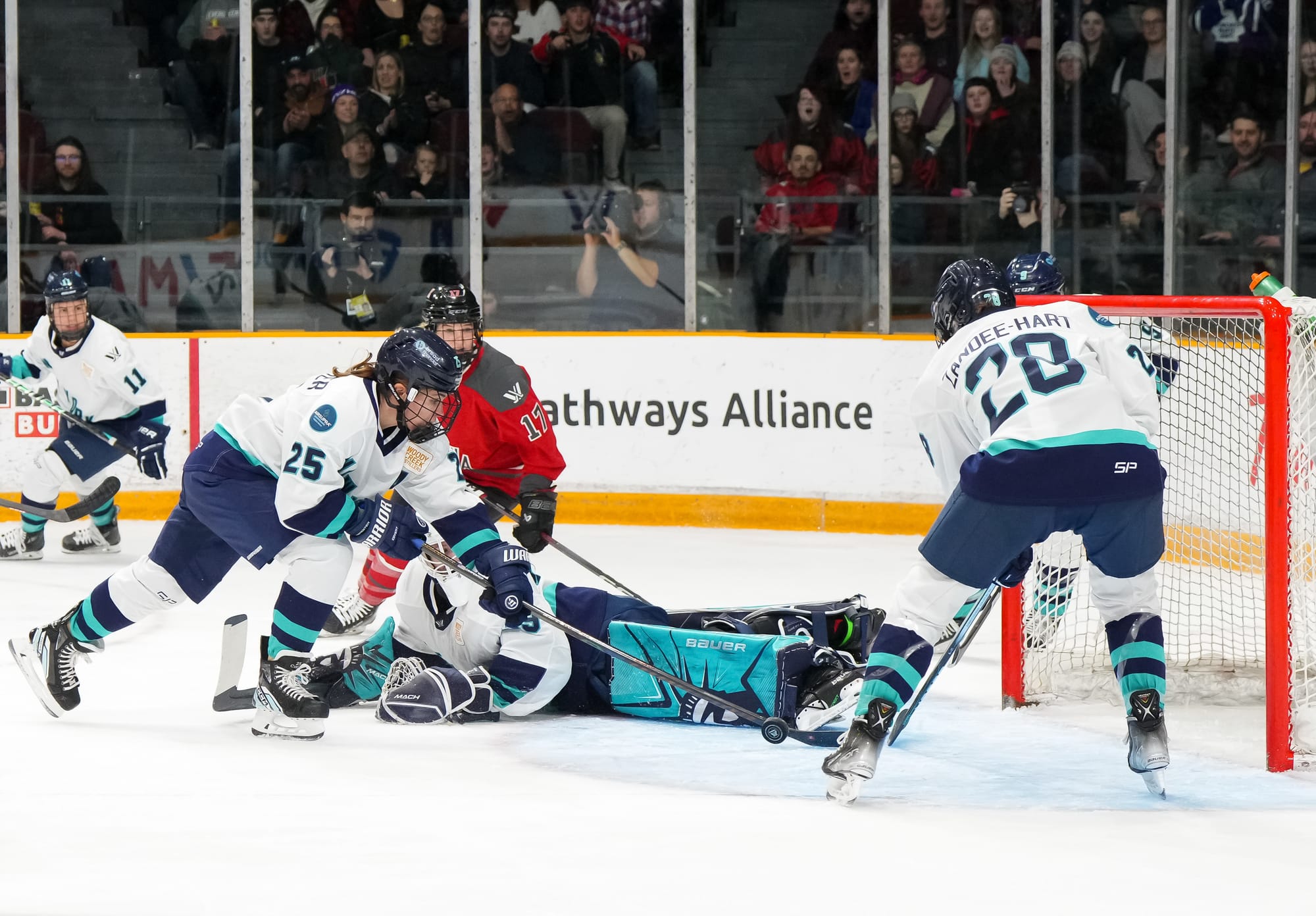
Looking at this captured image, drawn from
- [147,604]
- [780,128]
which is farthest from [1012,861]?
[780,128]

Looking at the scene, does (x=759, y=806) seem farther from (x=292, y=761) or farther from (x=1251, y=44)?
(x=1251, y=44)

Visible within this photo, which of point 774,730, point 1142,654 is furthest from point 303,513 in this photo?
point 1142,654

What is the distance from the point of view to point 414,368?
3.73 m

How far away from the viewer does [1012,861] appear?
3051 mm

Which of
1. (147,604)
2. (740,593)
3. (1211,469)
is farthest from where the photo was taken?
(740,593)

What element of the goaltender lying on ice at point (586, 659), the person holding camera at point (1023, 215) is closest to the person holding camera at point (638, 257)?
the person holding camera at point (1023, 215)

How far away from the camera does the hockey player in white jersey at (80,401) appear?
675 cm

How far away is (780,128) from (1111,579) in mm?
5380

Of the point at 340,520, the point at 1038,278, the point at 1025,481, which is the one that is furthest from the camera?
the point at 1038,278

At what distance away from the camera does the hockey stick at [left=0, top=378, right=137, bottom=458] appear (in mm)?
6801

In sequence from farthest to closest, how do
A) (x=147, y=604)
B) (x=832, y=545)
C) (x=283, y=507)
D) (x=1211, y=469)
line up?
(x=832, y=545)
(x=1211, y=469)
(x=147, y=604)
(x=283, y=507)

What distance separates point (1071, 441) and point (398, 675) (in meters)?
1.74

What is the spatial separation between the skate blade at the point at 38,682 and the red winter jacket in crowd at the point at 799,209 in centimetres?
495

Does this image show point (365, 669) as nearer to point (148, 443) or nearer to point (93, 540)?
point (148, 443)
